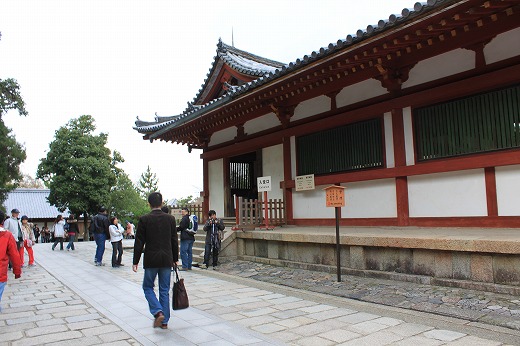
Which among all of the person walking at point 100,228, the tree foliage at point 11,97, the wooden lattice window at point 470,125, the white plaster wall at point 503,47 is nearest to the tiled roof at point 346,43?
the white plaster wall at point 503,47

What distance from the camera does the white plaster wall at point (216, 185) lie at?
14125 mm

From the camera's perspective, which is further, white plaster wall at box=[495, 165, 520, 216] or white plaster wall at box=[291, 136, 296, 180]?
white plaster wall at box=[291, 136, 296, 180]

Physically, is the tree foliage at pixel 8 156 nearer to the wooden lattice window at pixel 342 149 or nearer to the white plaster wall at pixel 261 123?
the white plaster wall at pixel 261 123

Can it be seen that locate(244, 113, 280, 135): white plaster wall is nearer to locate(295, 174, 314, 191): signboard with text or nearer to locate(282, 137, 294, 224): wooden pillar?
locate(282, 137, 294, 224): wooden pillar

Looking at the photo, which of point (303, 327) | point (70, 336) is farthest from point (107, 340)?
point (303, 327)

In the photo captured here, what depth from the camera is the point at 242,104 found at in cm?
1012

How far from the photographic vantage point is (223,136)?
45.1 ft

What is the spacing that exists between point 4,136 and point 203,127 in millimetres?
14030

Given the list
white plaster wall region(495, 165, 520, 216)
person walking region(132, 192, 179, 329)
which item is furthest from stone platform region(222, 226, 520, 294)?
person walking region(132, 192, 179, 329)

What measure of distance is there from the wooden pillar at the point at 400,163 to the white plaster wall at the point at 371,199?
0.56 ft

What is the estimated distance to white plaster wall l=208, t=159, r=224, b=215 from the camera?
14125 millimetres

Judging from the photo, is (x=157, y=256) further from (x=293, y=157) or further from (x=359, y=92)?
(x=293, y=157)

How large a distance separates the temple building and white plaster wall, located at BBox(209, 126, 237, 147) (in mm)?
1989

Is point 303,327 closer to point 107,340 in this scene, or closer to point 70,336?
point 107,340
